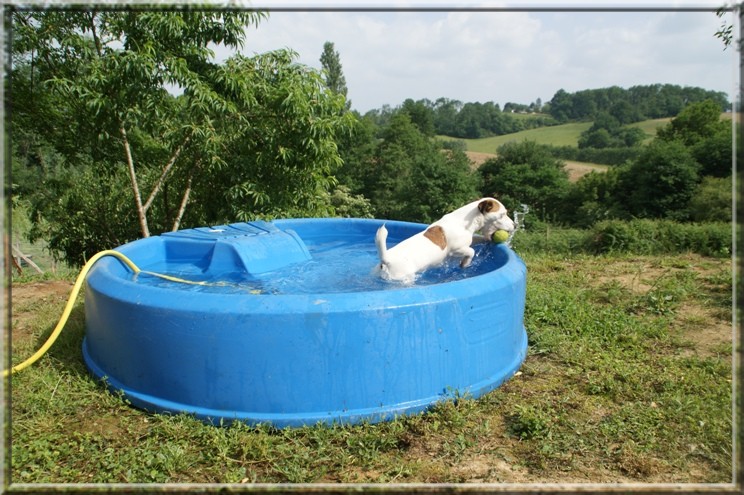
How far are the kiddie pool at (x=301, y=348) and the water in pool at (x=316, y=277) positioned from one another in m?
0.94

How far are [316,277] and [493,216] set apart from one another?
1685 millimetres

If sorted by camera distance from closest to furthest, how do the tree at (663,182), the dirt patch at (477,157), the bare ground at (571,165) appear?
the tree at (663,182) < the bare ground at (571,165) < the dirt patch at (477,157)

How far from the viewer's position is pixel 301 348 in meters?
2.98

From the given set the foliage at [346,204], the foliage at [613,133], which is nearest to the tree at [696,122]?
the foliage at [613,133]

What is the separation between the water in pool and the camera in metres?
4.44

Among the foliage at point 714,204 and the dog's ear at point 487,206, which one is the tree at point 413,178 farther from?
the dog's ear at point 487,206

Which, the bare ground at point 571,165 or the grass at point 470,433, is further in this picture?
the bare ground at point 571,165

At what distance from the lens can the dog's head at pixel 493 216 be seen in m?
4.59

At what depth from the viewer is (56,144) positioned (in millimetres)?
7828

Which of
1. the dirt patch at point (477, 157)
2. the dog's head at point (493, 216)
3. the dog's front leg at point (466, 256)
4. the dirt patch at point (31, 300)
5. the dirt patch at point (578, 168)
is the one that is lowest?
the dirt patch at point (31, 300)

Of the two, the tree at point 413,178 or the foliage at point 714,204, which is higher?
the tree at point 413,178

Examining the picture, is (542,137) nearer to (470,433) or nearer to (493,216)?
(493,216)

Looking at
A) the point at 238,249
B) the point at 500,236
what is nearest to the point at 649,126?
the point at 500,236

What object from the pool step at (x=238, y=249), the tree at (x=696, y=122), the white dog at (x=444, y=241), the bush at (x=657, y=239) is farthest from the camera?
the tree at (x=696, y=122)
